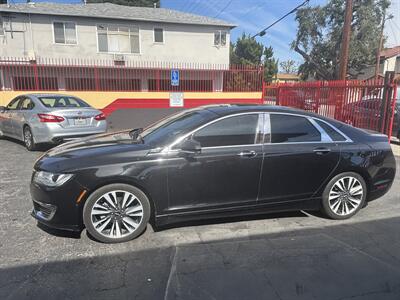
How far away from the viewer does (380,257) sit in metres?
3.59

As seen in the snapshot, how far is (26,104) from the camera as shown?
873 cm

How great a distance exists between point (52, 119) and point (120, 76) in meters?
15.3

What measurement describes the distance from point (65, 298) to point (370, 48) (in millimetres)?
45217

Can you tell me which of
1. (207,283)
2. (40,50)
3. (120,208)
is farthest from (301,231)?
(40,50)

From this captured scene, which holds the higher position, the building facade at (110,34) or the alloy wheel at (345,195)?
the building facade at (110,34)

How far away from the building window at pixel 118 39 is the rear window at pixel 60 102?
16.0 metres

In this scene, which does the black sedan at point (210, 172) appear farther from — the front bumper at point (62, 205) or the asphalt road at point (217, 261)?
the asphalt road at point (217, 261)

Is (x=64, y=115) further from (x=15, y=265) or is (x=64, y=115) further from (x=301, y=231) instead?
(x=301, y=231)

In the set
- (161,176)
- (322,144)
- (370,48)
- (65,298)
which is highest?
(370,48)

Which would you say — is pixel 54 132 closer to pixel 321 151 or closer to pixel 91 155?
pixel 91 155

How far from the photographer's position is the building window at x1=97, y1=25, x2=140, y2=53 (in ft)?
77.5

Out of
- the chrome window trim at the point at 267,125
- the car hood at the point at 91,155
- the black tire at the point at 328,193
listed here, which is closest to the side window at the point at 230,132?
the chrome window trim at the point at 267,125

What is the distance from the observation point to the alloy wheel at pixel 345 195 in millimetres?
4461

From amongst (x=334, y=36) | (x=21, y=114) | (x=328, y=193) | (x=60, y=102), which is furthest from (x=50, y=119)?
(x=334, y=36)
